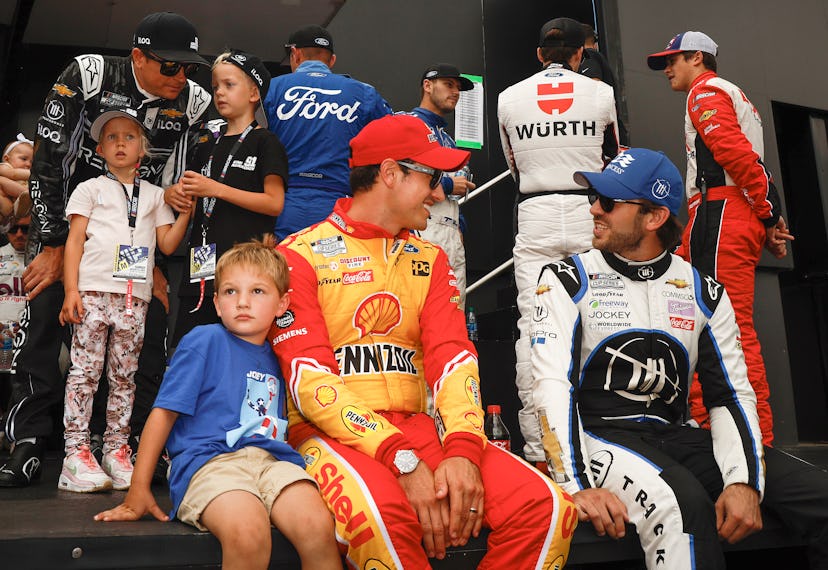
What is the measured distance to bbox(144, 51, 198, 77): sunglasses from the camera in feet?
9.64

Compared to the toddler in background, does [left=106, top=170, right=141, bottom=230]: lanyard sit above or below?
below

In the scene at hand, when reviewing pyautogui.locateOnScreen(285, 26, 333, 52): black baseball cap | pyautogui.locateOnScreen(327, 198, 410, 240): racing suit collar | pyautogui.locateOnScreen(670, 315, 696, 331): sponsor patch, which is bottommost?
pyautogui.locateOnScreen(670, 315, 696, 331): sponsor patch

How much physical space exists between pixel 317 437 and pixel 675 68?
9.93ft

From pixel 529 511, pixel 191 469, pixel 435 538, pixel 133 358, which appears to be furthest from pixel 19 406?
pixel 529 511

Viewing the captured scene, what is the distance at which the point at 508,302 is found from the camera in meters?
5.24

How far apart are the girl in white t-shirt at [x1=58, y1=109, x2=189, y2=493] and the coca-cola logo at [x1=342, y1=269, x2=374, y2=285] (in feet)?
3.05

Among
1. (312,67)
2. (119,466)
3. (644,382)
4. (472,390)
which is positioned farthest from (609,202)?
(119,466)

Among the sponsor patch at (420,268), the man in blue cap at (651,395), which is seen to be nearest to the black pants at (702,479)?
the man in blue cap at (651,395)

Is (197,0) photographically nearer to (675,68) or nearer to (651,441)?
(675,68)

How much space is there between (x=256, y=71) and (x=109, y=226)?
Answer: 81 centimetres

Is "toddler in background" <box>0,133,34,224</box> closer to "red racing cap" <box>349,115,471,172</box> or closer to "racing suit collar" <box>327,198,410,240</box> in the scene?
"racing suit collar" <box>327,198,410,240</box>

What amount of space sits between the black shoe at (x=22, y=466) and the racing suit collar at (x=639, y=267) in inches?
79.9

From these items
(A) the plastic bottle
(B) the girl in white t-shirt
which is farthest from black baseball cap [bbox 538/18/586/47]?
(B) the girl in white t-shirt

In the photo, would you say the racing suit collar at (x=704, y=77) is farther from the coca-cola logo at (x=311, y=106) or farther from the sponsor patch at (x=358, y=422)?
the sponsor patch at (x=358, y=422)
